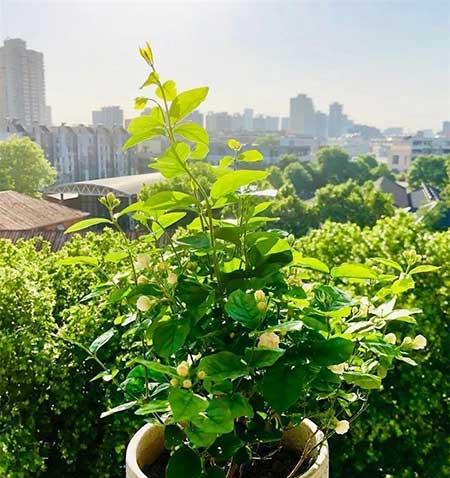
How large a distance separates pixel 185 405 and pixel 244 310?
0.10 meters

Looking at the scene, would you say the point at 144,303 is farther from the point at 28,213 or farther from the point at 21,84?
the point at 28,213

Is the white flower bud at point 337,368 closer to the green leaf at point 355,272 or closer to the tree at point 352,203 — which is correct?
the green leaf at point 355,272

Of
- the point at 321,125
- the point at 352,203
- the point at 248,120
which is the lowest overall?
the point at 352,203

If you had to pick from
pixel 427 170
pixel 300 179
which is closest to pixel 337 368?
pixel 300 179

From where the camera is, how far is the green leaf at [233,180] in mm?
472

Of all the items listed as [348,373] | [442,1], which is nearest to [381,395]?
[348,373]

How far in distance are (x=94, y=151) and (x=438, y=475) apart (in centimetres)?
193

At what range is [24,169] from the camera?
130 inches

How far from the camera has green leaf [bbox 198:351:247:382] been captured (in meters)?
0.42

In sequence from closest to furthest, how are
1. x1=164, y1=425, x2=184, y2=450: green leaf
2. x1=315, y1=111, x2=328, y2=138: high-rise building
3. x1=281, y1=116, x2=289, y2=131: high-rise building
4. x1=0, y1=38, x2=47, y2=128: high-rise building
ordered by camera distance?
x1=164, y1=425, x2=184, y2=450: green leaf
x1=0, y1=38, x2=47, y2=128: high-rise building
x1=281, y1=116, x2=289, y2=131: high-rise building
x1=315, y1=111, x2=328, y2=138: high-rise building

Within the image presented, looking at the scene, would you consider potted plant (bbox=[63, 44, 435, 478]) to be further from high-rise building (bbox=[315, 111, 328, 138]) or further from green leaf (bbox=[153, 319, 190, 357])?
high-rise building (bbox=[315, 111, 328, 138])

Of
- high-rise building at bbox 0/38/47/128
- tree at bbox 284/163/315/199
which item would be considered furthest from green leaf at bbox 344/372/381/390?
tree at bbox 284/163/315/199

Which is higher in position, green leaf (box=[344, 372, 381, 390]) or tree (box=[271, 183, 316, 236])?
green leaf (box=[344, 372, 381, 390])

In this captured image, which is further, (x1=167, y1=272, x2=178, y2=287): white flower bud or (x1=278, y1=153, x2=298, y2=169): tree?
(x1=278, y1=153, x2=298, y2=169): tree
